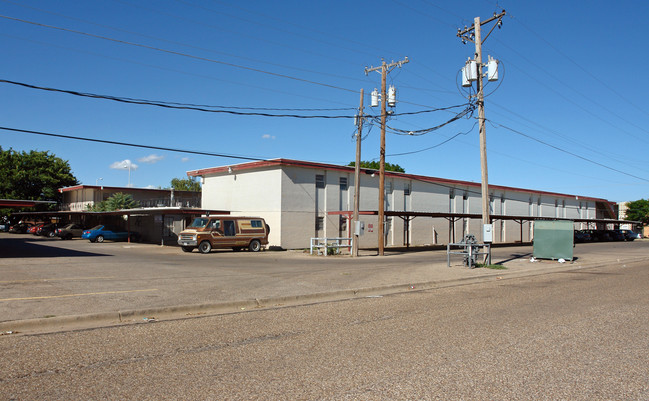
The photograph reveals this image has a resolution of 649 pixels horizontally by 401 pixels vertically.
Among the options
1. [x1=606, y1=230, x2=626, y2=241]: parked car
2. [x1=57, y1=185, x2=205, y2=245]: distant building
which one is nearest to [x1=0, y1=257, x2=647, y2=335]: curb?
[x1=57, y1=185, x2=205, y2=245]: distant building

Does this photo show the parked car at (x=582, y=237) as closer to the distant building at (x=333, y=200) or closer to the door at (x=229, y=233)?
the distant building at (x=333, y=200)

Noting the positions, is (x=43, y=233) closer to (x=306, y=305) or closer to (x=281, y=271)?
(x=281, y=271)

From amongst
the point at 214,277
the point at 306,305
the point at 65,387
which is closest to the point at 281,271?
the point at 214,277

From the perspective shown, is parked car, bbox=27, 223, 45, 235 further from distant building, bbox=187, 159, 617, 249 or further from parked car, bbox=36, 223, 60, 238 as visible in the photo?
distant building, bbox=187, 159, 617, 249

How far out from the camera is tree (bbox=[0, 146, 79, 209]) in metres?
61.6

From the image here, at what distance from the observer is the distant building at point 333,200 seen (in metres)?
34.1

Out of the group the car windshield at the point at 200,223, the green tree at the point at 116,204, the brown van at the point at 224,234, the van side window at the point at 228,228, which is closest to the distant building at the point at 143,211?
the green tree at the point at 116,204

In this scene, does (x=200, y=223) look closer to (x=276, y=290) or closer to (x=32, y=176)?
(x=276, y=290)

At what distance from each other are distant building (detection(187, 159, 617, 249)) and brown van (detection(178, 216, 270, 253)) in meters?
2.87

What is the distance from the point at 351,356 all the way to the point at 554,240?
1988 cm

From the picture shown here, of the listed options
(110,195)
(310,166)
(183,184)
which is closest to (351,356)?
(310,166)

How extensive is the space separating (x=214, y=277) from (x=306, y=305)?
499 cm

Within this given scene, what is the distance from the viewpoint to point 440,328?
784 cm

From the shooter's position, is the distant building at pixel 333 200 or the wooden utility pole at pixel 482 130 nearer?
the wooden utility pole at pixel 482 130
